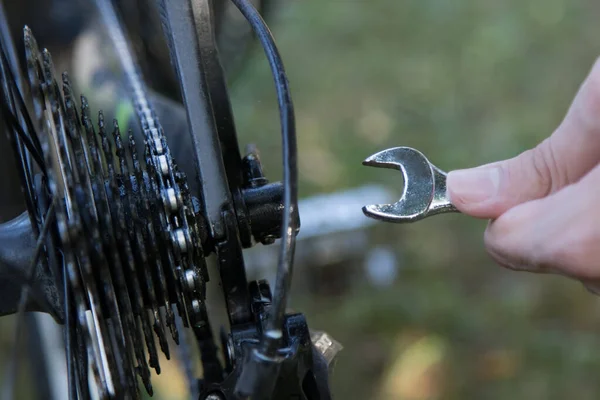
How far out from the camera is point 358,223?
1.75 metres

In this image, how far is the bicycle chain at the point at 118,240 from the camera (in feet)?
1.58

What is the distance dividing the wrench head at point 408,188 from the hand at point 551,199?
3 cm

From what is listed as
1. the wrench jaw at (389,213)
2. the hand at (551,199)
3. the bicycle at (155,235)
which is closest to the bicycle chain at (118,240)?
the bicycle at (155,235)

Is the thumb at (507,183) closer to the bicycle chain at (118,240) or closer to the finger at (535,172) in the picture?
the finger at (535,172)

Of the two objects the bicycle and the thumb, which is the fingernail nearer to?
the thumb

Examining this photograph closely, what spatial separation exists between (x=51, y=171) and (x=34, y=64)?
10 cm

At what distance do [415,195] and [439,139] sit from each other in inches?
59.5

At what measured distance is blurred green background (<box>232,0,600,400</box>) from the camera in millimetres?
1578

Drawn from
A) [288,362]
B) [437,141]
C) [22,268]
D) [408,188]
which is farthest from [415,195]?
[437,141]

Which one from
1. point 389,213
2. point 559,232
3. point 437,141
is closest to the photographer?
point 559,232

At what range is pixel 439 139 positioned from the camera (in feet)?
6.88

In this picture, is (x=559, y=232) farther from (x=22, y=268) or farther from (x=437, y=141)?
(x=437, y=141)

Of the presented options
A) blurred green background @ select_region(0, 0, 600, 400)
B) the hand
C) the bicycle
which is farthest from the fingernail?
blurred green background @ select_region(0, 0, 600, 400)

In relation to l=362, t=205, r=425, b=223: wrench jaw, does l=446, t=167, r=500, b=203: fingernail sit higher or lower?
higher
